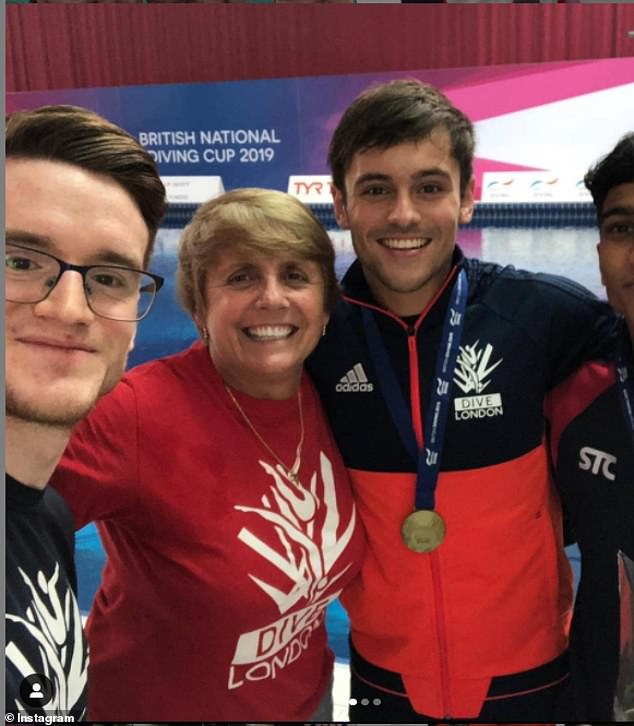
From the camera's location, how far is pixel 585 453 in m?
1.31

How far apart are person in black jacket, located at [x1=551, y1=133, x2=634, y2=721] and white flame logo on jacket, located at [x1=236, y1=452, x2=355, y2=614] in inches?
19.9

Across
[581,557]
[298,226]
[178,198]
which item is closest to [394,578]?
[581,557]

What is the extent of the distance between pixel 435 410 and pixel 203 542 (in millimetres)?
538

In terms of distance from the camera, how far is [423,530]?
A: 4.26 feet

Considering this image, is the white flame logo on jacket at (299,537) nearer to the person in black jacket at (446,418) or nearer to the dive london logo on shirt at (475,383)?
the person in black jacket at (446,418)

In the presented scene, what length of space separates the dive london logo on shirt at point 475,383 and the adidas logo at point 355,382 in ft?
0.62

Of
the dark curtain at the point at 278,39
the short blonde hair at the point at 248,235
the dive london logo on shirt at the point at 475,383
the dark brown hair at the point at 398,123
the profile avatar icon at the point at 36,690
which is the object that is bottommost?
the profile avatar icon at the point at 36,690

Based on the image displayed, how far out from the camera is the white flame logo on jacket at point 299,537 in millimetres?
1239

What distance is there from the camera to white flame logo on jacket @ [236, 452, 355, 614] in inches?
48.8

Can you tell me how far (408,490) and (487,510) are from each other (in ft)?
0.57

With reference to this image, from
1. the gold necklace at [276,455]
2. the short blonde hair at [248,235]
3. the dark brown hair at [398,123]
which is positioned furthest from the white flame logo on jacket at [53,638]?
the dark brown hair at [398,123]

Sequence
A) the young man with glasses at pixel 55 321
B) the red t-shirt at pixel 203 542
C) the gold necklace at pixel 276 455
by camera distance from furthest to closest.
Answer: the gold necklace at pixel 276 455, the red t-shirt at pixel 203 542, the young man with glasses at pixel 55 321

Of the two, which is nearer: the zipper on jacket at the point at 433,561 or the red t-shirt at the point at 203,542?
the red t-shirt at the point at 203,542

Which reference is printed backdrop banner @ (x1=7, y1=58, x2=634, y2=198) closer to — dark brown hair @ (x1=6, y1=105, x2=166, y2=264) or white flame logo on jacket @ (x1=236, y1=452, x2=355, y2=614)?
dark brown hair @ (x1=6, y1=105, x2=166, y2=264)
